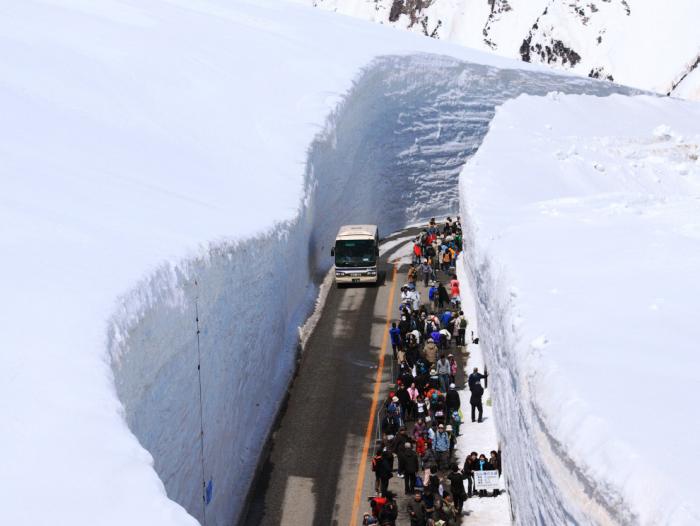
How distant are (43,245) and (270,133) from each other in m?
26.5

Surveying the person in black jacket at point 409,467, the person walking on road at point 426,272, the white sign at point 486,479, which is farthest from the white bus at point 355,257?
the white sign at point 486,479

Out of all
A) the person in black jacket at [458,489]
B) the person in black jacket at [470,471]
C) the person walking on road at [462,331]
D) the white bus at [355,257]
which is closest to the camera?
the person in black jacket at [458,489]

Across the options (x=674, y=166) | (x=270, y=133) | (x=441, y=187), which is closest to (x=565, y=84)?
(x=441, y=187)

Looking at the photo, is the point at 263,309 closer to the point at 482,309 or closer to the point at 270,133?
the point at 482,309

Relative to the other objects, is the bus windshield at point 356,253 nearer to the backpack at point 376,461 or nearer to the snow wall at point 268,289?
the snow wall at point 268,289

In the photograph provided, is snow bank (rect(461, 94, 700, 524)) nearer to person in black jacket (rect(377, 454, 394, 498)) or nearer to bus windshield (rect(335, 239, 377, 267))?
person in black jacket (rect(377, 454, 394, 498))

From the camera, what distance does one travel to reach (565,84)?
74.9 metres

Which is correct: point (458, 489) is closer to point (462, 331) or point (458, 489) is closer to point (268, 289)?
point (268, 289)

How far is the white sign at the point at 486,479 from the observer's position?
92.1 feet

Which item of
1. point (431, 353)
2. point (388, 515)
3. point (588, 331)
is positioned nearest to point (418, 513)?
point (388, 515)

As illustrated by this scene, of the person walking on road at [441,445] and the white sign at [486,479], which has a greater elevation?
the white sign at [486,479]

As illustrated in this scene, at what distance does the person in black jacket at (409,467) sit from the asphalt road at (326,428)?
1.10 metres

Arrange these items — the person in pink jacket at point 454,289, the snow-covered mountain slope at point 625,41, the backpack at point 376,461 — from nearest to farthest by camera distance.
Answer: the backpack at point 376,461
the person in pink jacket at point 454,289
the snow-covered mountain slope at point 625,41

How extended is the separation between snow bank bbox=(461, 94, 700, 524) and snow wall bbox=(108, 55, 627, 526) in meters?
1.22
